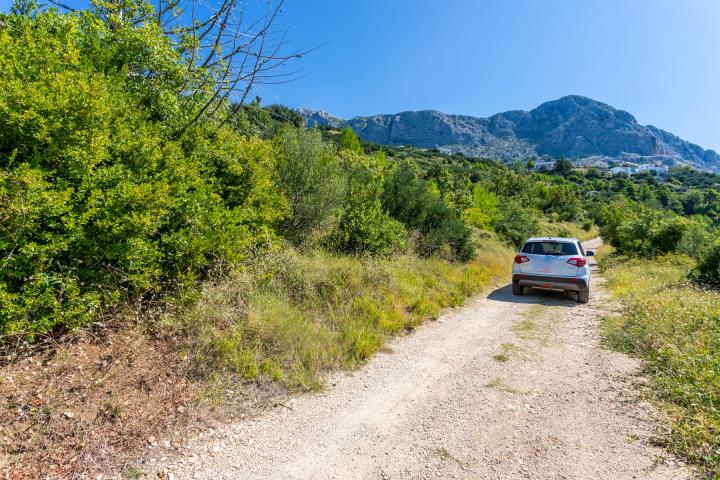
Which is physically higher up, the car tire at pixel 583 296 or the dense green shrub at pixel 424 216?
the dense green shrub at pixel 424 216

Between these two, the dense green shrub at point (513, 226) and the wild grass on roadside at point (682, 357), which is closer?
the wild grass on roadside at point (682, 357)

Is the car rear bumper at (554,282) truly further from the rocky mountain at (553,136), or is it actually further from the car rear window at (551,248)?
the rocky mountain at (553,136)

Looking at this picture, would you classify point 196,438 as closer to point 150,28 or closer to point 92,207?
point 92,207

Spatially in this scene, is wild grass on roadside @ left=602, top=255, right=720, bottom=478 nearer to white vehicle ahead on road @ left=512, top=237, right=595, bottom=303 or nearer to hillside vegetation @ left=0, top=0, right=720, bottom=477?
white vehicle ahead on road @ left=512, top=237, right=595, bottom=303

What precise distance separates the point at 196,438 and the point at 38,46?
458cm

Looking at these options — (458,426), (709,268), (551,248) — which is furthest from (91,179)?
(709,268)

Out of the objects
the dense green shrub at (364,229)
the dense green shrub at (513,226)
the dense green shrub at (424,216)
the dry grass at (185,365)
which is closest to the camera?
the dry grass at (185,365)

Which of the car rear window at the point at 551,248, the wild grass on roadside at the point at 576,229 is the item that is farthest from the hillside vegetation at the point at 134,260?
the wild grass on roadside at the point at 576,229

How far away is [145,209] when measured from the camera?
367 centimetres

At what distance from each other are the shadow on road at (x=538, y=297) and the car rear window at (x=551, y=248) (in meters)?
1.29

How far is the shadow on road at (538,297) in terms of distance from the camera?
839 cm

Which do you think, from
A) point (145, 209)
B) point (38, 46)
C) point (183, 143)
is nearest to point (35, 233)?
point (145, 209)

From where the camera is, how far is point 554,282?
8.32 meters

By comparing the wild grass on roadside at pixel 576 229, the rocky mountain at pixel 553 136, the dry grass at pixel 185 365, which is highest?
the rocky mountain at pixel 553 136
